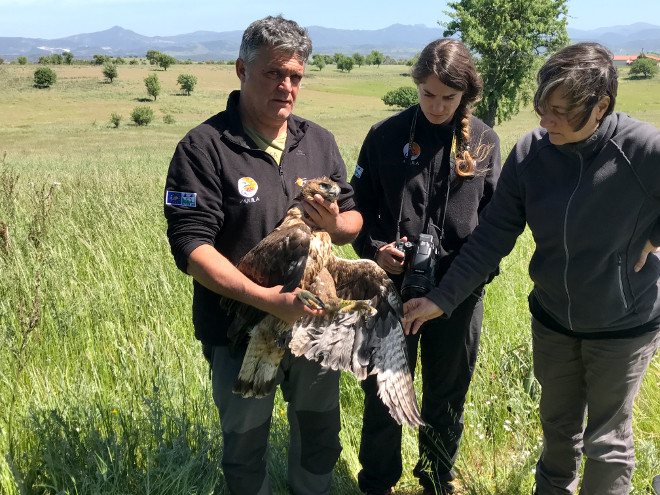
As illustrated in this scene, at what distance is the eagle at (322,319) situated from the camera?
2.43 meters

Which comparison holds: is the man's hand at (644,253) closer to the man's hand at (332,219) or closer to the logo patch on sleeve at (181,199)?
the man's hand at (332,219)

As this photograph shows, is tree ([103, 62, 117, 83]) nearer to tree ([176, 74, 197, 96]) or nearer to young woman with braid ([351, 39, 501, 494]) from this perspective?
tree ([176, 74, 197, 96])

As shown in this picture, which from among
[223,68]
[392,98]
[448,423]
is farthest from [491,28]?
[223,68]

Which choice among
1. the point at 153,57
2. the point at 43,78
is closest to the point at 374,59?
the point at 153,57

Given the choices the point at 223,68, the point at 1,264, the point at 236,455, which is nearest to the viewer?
the point at 236,455

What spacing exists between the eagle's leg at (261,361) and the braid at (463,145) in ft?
4.47

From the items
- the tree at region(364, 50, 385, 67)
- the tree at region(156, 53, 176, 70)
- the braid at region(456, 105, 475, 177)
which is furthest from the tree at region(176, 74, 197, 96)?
the tree at region(364, 50, 385, 67)

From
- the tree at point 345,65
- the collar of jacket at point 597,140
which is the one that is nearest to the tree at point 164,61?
the tree at point 345,65

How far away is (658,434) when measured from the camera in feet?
10.9

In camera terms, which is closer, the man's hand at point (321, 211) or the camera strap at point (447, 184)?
the man's hand at point (321, 211)

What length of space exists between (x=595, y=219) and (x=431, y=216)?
36.8 inches

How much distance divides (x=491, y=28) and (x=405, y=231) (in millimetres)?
34641

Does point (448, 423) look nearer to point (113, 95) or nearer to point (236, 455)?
point (236, 455)

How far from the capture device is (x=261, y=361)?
255 cm
